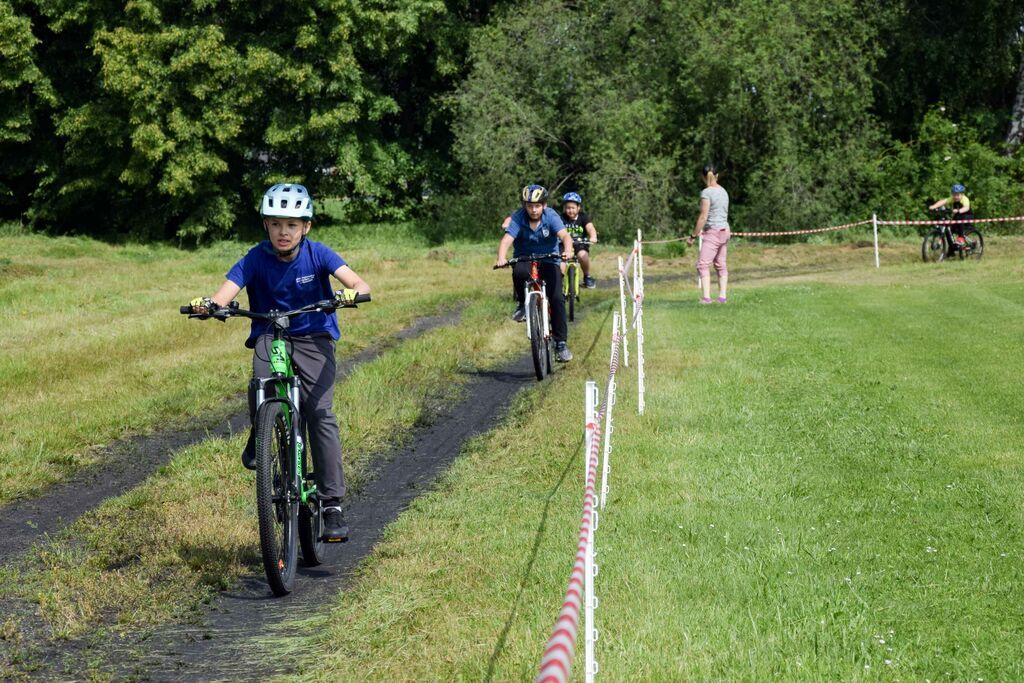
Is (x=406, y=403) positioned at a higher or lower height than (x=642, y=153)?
lower

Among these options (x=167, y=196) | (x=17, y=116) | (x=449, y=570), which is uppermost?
(x=17, y=116)

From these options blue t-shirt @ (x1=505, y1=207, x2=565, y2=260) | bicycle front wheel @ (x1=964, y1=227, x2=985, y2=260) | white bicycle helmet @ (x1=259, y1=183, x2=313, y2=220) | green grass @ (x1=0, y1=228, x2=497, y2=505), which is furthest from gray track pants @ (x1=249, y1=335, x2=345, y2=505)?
bicycle front wheel @ (x1=964, y1=227, x2=985, y2=260)

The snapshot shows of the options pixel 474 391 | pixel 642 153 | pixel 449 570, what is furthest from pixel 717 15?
pixel 449 570

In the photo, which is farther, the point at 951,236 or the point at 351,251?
the point at 351,251

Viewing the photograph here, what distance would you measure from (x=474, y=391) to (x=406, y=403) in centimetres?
127

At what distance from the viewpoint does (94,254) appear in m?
37.5

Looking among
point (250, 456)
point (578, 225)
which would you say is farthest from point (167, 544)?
point (578, 225)

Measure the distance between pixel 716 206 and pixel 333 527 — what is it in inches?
503

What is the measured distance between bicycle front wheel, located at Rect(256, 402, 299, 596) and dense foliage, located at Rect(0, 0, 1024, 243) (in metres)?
30.6

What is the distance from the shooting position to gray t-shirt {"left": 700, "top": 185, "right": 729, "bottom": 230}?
1880 cm

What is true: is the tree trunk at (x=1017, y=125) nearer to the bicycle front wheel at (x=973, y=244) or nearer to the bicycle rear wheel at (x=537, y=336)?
the bicycle front wheel at (x=973, y=244)

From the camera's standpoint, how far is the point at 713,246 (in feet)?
63.7

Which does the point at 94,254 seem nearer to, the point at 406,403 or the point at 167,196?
the point at 167,196

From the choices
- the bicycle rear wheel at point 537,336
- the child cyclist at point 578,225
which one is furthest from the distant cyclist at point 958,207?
the bicycle rear wheel at point 537,336
